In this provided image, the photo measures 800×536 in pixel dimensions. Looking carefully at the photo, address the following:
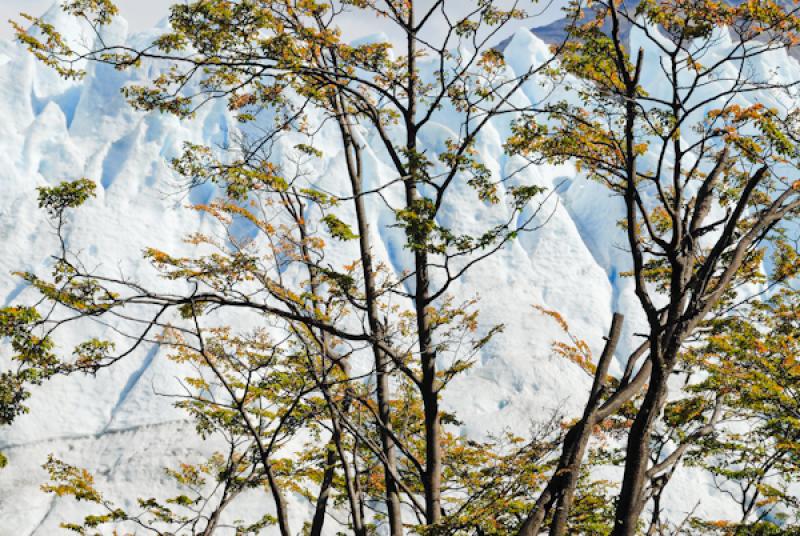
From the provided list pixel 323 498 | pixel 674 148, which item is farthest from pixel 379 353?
pixel 674 148

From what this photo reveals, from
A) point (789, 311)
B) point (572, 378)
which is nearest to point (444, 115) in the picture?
point (572, 378)

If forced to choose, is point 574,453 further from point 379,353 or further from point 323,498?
point 323,498

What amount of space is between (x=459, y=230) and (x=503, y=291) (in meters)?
6.37

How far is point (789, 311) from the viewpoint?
1139 centimetres

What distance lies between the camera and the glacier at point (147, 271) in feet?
123

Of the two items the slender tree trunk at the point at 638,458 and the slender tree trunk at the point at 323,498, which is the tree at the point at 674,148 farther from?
the slender tree trunk at the point at 323,498

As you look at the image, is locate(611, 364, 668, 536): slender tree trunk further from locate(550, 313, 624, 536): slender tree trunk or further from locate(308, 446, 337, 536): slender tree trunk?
locate(308, 446, 337, 536): slender tree trunk

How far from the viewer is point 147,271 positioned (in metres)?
44.3

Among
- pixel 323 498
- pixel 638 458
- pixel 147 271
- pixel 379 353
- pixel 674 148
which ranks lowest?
pixel 638 458

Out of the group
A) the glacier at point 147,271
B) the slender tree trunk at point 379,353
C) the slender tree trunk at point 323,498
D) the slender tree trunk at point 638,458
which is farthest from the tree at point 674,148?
the glacier at point 147,271

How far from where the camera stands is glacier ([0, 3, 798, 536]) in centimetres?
3753

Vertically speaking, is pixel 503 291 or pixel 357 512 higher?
pixel 503 291

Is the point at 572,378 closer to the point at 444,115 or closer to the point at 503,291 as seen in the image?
the point at 503,291

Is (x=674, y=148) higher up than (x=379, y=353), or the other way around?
(x=674, y=148)
